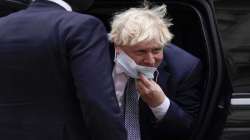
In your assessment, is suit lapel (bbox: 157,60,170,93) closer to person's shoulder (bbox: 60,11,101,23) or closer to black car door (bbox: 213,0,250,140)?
black car door (bbox: 213,0,250,140)

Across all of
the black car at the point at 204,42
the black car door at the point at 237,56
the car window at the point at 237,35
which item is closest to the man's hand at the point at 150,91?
the black car at the point at 204,42

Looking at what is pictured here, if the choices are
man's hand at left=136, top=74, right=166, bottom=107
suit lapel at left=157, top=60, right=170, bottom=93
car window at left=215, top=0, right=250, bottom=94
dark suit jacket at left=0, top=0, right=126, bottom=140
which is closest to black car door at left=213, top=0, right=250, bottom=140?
car window at left=215, top=0, right=250, bottom=94

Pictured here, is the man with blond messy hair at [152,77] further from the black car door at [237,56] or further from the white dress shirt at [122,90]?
the black car door at [237,56]

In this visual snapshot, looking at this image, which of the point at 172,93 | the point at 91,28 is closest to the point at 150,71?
the point at 172,93

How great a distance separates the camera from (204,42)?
10.9 feet

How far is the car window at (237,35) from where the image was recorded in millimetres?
3324

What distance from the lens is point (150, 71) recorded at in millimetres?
2936

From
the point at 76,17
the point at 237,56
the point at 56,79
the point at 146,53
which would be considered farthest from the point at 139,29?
the point at 237,56

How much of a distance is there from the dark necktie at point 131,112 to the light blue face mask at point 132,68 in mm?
102

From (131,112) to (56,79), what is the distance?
1.91 feet

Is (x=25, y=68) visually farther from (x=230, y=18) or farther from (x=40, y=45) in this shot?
(x=230, y=18)

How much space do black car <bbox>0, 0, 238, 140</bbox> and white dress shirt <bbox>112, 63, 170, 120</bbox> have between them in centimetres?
22

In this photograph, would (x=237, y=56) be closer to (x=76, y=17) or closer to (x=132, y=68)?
(x=132, y=68)

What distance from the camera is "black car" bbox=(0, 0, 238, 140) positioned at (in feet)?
10.2
